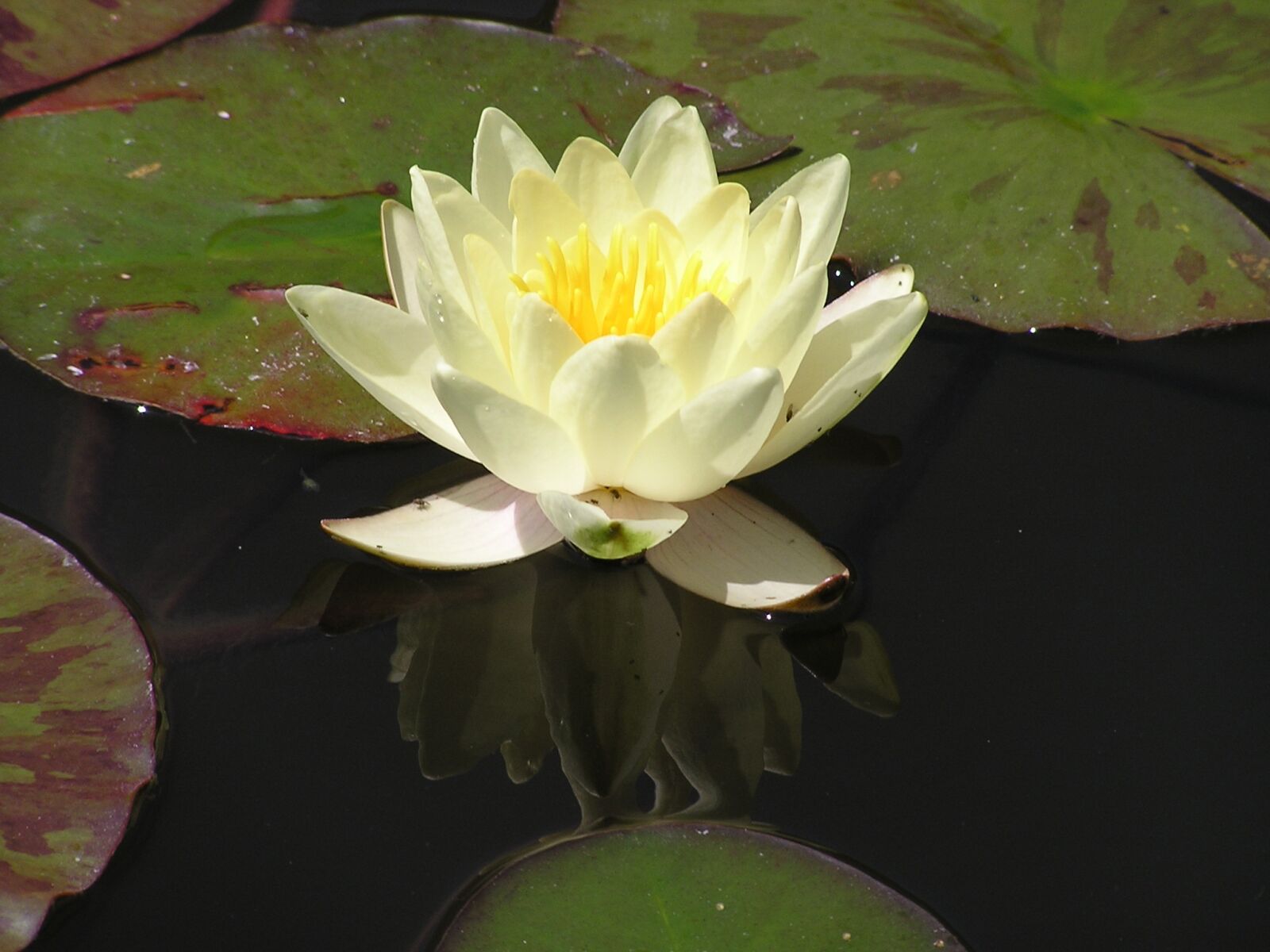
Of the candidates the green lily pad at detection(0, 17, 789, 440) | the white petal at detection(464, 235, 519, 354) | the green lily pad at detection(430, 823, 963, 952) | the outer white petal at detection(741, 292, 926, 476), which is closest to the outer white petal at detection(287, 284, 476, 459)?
the white petal at detection(464, 235, 519, 354)

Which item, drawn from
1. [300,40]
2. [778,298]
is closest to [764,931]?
[778,298]

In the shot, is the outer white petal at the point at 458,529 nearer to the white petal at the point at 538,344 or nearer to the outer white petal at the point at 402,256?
the white petal at the point at 538,344

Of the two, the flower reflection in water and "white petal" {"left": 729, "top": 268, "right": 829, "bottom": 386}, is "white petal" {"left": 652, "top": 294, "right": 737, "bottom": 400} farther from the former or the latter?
the flower reflection in water

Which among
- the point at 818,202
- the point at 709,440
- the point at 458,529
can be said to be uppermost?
the point at 818,202

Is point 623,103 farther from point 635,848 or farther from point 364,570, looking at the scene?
point 635,848

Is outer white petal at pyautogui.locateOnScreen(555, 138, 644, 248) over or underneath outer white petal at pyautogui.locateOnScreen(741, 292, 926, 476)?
over

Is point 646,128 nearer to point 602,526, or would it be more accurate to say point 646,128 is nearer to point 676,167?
point 676,167

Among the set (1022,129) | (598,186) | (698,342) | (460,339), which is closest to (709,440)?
(698,342)
